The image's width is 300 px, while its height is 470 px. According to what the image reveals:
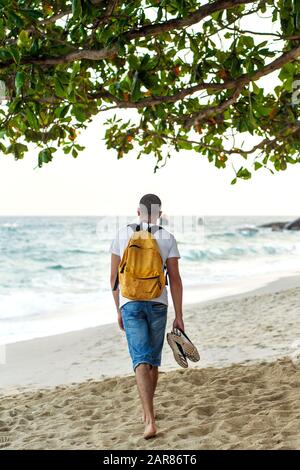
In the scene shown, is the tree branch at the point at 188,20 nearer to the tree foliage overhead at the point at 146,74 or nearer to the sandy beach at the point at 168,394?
the tree foliage overhead at the point at 146,74

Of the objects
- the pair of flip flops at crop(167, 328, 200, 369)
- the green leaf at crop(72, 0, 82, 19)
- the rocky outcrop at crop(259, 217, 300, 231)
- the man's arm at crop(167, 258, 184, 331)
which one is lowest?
the rocky outcrop at crop(259, 217, 300, 231)

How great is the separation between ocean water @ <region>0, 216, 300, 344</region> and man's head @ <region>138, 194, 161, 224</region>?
1.96 feet

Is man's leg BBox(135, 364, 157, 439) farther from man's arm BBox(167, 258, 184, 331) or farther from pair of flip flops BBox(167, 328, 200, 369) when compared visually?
man's arm BBox(167, 258, 184, 331)

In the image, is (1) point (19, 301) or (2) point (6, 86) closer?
(2) point (6, 86)

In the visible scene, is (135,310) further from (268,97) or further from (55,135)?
(268,97)

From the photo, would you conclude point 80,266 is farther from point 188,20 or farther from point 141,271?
point 188,20

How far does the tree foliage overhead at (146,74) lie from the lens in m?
4.02

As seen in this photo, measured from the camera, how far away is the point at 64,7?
4.47 m

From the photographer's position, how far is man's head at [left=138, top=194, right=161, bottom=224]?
435 cm

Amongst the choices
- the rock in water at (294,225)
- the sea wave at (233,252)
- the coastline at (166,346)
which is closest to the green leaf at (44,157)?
the coastline at (166,346)

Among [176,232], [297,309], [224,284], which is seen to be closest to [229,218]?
[176,232]

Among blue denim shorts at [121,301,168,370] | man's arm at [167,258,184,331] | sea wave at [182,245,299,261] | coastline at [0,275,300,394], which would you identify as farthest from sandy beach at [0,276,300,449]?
sea wave at [182,245,299,261]

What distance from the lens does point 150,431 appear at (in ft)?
14.1
